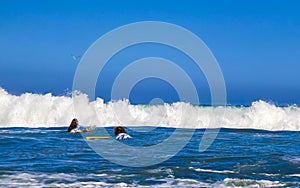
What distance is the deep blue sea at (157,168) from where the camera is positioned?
13.9m

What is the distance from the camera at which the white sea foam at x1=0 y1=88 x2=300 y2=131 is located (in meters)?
44.1

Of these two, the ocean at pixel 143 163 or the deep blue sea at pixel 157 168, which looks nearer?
the deep blue sea at pixel 157 168

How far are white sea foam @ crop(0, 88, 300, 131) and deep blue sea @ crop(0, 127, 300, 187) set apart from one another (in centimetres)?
2057

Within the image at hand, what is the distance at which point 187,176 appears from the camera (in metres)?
15.0

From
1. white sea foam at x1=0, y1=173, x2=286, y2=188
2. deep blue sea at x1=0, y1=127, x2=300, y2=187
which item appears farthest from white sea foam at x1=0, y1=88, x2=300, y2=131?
white sea foam at x1=0, y1=173, x2=286, y2=188

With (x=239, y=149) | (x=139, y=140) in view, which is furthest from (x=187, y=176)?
(x=139, y=140)

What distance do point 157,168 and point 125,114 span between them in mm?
32654

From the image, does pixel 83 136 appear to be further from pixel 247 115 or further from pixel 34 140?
pixel 247 115

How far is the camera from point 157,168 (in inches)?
645

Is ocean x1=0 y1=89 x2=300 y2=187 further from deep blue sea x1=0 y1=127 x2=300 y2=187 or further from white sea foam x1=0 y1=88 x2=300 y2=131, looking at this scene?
white sea foam x1=0 y1=88 x2=300 y2=131

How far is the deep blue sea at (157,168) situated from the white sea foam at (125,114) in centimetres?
2057

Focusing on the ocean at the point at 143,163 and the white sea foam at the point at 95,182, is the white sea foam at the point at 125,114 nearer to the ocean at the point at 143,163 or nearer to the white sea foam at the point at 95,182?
the ocean at the point at 143,163

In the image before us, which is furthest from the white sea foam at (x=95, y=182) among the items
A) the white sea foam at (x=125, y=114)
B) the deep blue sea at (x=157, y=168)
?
the white sea foam at (x=125, y=114)

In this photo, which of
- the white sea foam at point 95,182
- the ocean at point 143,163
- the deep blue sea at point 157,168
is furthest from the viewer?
the ocean at point 143,163
